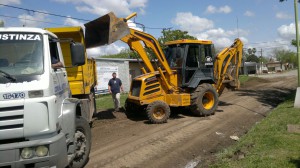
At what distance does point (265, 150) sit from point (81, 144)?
3683 millimetres

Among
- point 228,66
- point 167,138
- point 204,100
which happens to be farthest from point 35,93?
point 228,66

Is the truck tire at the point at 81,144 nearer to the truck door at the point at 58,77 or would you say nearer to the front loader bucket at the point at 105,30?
the truck door at the point at 58,77

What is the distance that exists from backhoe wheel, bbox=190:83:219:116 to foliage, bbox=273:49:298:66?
344 ft

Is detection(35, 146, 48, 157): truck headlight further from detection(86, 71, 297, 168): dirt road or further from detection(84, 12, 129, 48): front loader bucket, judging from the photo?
detection(84, 12, 129, 48): front loader bucket

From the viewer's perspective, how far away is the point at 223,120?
37.1 feet

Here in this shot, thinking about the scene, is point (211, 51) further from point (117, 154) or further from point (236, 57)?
point (117, 154)

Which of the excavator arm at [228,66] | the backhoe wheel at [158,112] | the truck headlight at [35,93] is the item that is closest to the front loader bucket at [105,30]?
the backhoe wheel at [158,112]

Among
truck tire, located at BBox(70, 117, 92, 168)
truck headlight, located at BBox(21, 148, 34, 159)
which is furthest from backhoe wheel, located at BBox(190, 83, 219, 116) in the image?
truck headlight, located at BBox(21, 148, 34, 159)

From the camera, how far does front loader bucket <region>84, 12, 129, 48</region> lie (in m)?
10.0

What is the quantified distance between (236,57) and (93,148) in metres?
8.46

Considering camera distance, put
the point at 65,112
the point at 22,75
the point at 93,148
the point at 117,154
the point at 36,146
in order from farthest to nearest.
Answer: the point at 93,148 < the point at 117,154 < the point at 65,112 < the point at 22,75 < the point at 36,146

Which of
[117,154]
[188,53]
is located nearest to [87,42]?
[188,53]

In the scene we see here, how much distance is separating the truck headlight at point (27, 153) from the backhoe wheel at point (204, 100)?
307 inches

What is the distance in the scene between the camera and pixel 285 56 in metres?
115
